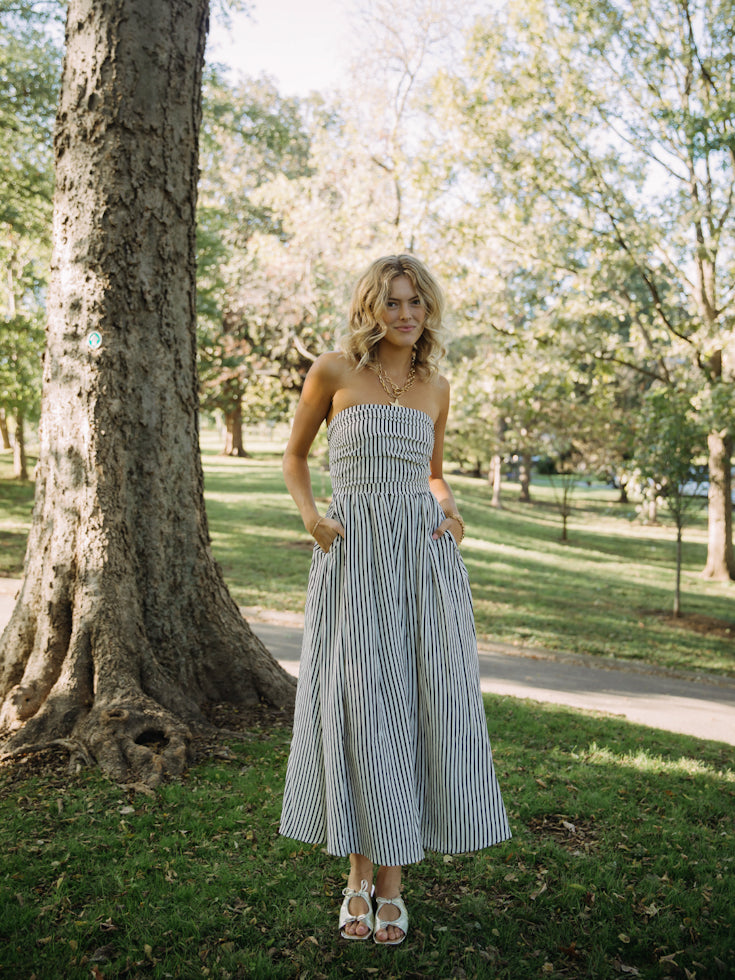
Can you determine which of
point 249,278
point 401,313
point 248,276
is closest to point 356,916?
point 401,313

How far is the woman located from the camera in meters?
2.83

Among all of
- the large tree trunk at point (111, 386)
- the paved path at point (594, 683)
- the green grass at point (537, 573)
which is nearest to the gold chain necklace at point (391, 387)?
the large tree trunk at point (111, 386)

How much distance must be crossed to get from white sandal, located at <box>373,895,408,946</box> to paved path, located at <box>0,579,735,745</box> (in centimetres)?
370

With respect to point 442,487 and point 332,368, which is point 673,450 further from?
point 332,368

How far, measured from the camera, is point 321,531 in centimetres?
295

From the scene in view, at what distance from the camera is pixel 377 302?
295 centimetres

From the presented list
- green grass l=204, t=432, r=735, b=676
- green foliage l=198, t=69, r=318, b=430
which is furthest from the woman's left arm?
green foliage l=198, t=69, r=318, b=430

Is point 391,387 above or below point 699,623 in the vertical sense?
above

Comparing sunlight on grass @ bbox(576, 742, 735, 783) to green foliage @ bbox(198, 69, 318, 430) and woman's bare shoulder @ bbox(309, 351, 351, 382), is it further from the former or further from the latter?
green foliage @ bbox(198, 69, 318, 430)

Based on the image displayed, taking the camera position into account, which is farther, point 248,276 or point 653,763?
point 248,276

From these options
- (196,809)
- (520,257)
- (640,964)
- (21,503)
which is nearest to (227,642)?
(196,809)

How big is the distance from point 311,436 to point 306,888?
1.78 m

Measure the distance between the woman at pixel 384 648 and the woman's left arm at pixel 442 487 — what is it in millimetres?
24

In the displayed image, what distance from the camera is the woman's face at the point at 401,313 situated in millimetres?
2980
